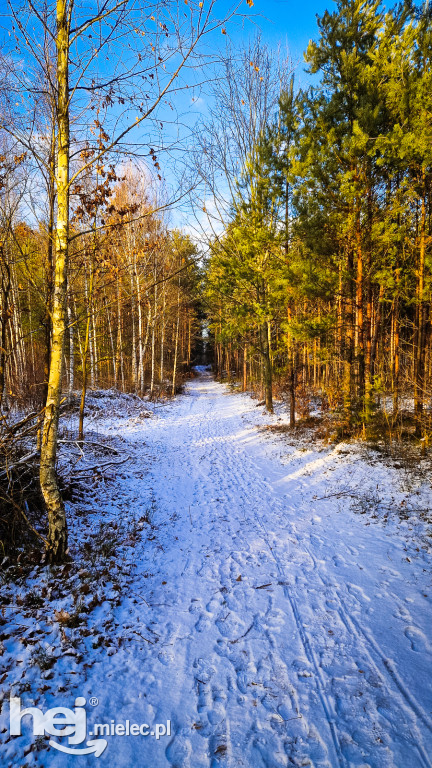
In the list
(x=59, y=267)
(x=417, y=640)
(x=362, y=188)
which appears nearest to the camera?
(x=417, y=640)

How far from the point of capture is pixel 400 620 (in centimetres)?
379

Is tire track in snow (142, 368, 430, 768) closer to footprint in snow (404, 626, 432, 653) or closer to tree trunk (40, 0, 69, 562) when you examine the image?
footprint in snow (404, 626, 432, 653)

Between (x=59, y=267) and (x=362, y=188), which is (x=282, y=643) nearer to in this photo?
(x=59, y=267)

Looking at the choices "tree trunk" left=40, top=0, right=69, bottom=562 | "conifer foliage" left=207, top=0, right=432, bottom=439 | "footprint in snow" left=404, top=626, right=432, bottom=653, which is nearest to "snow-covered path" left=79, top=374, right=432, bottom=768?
"footprint in snow" left=404, top=626, right=432, bottom=653

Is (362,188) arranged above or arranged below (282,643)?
above

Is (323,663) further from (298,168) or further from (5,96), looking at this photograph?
(298,168)

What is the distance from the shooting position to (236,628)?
12.4 feet

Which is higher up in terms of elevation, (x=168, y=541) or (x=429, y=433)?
(x=429, y=433)

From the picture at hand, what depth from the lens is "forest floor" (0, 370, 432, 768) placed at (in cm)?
261

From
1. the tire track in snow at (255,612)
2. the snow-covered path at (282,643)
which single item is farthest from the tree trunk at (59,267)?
the tire track in snow at (255,612)

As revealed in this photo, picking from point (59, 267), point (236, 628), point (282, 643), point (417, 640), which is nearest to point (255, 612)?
point (236, 628)

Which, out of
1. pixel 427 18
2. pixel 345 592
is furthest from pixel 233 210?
pixel 345 592

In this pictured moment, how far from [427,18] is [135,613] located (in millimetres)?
14597

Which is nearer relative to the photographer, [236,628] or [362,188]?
[236,628]
